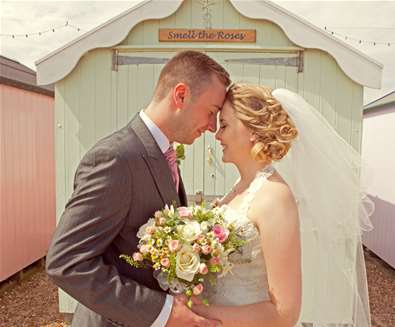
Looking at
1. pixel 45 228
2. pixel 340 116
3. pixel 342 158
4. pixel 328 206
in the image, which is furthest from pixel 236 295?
pixel 45 228

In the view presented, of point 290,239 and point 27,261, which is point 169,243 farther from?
point 27,261

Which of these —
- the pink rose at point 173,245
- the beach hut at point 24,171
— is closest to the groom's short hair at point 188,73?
the pink rose at point 173,245

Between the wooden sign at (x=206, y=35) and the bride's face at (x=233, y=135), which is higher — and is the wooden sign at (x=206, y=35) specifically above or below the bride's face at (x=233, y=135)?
above

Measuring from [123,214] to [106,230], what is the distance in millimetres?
107

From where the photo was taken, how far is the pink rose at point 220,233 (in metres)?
2.08

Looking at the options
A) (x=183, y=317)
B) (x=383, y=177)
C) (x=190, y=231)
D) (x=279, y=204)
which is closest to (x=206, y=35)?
(x=279, y=204)

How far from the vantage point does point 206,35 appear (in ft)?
19.7

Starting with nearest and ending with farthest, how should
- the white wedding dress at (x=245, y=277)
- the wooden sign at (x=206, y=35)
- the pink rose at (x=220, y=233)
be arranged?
the pink rose at (x=220, y=233) → the white wedding dress at (x=245, y=277) → the wooden sign at (x=206, y=35)

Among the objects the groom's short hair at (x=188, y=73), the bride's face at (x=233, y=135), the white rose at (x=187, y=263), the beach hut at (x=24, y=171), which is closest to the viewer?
the white rose at (x=187, y=263)

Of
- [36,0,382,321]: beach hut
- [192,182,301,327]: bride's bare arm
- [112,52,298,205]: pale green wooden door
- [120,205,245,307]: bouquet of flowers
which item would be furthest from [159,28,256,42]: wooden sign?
[120,205,245,307]: bouquet of flowers

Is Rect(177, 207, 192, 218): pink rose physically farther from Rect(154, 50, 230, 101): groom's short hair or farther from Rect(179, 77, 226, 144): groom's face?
Rect(154, 50, 230, 101): groom's short hair

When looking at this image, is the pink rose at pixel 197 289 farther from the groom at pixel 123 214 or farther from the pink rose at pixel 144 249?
the pink rose at pixel 144 249

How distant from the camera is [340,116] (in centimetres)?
608

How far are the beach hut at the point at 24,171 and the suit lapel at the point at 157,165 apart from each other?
648 centimetres
